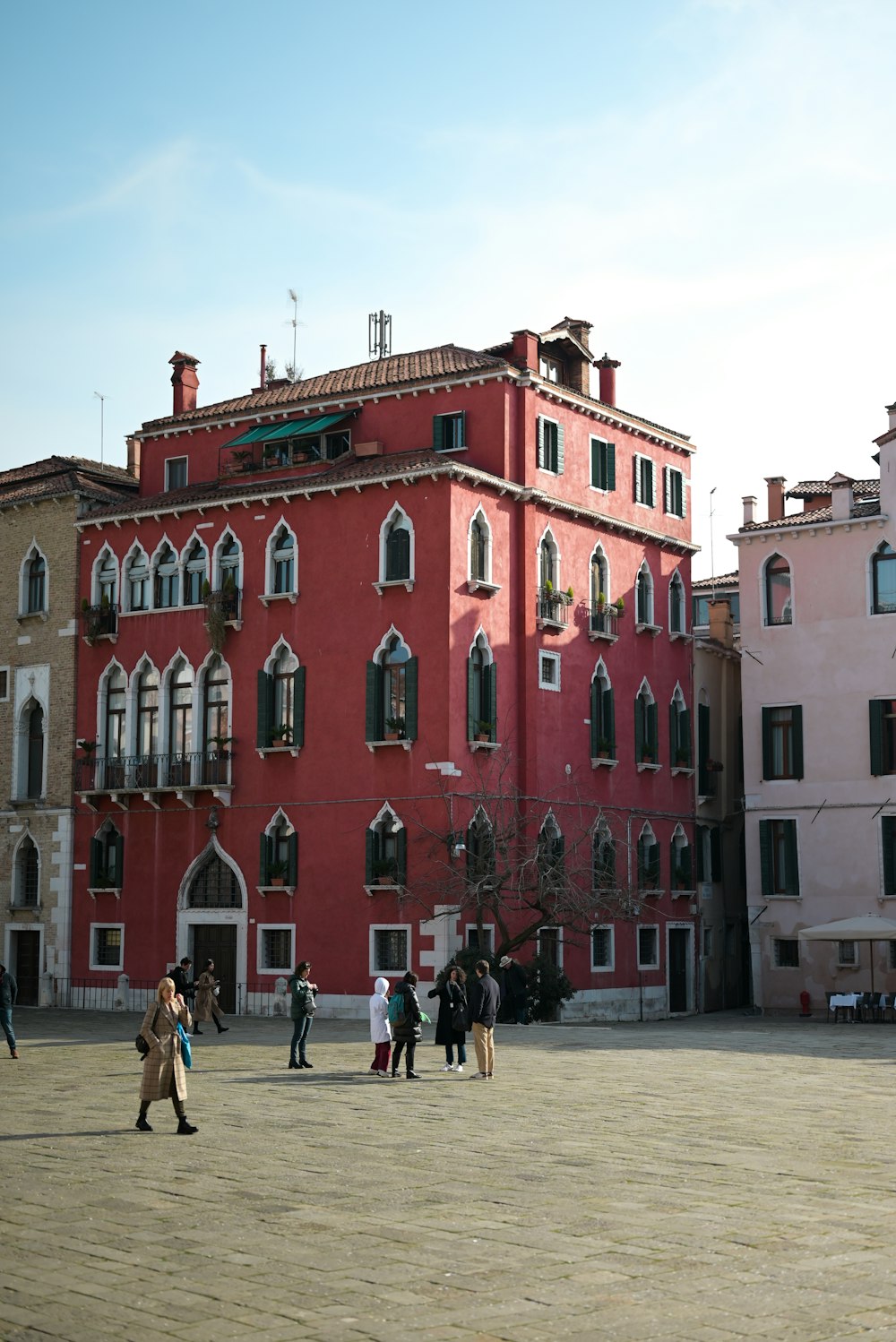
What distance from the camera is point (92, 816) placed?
41188 mm

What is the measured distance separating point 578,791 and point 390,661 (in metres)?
5.77

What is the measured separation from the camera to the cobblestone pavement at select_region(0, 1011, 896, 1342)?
909cm

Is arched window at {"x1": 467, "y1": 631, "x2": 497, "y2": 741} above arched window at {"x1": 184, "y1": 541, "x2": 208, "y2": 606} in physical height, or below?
below

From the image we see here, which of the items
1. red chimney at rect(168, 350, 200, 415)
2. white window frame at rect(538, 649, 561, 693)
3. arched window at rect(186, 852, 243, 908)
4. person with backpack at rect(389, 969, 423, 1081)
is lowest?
person with backpack at rect(389, 969, 423, 1081)

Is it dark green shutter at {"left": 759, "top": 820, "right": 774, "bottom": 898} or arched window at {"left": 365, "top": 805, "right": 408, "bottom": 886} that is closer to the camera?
arched window at {"left": 365, "top": 805, "right": 408, "bottom": 886}

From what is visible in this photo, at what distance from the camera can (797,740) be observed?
4188cm

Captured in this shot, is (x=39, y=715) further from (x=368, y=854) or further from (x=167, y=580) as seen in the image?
(x=368, y=854)

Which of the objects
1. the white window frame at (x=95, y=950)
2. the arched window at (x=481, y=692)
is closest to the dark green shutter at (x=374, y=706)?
the arched window at (x=481, y=692)

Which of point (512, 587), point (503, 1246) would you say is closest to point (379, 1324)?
point (503, 1246)

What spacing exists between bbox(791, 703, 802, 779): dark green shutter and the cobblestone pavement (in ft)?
63.5

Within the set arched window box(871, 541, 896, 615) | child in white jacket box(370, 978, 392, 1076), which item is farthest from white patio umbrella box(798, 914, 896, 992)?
child in white jacket box(370, 978, 392, 1076)

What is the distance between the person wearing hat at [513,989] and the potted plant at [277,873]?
593 centimetres

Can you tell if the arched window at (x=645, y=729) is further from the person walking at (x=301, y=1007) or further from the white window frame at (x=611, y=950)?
the person walking at (x=301, y=1007)

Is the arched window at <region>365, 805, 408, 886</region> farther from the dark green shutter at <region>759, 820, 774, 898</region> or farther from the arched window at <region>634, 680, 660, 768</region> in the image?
the dark green shutter at <region>759, 820, 774, 898</region>
